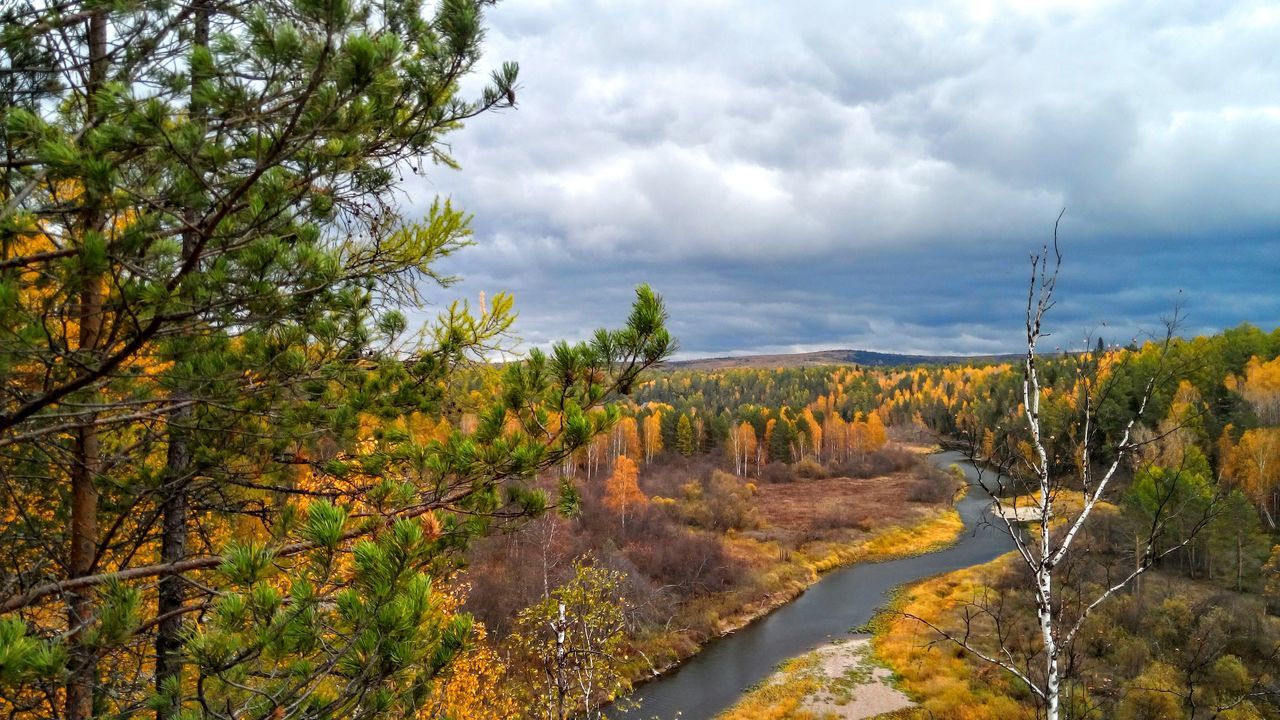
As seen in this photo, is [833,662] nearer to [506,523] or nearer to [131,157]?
[506,523]

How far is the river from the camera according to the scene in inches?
797

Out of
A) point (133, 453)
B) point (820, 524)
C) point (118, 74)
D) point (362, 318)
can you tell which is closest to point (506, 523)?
point (362, 318)

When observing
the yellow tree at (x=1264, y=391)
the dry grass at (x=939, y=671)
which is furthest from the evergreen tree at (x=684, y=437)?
the yellow tree at (x=1264, y=391)

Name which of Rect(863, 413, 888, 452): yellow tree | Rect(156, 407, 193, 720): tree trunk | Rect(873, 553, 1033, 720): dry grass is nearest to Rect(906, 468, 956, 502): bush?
Rect(863, 413, 888, 452): yellow tree

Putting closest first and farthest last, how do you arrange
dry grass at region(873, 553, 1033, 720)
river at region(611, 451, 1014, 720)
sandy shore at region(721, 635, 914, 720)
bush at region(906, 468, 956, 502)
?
dry grass at region(873, 553, 1033, 720) < sandy shore at region(721, 635, 914, 720) < river at region(611, 451, 1014, 720) < bush at region(906, 468, 956, 502)

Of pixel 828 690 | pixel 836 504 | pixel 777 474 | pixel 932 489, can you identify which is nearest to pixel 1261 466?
pixel 932 489

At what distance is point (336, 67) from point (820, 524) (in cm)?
4390

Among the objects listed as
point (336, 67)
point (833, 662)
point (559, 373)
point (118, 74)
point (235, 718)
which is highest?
point (118, 74)

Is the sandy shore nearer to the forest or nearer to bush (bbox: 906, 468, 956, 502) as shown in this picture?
the forest

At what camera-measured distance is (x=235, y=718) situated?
2.25 metres

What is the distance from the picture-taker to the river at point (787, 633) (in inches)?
797

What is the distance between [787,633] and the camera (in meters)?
→ 26.0

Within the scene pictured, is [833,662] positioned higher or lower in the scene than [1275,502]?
lower

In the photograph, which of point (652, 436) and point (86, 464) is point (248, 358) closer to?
point (86, 464)
